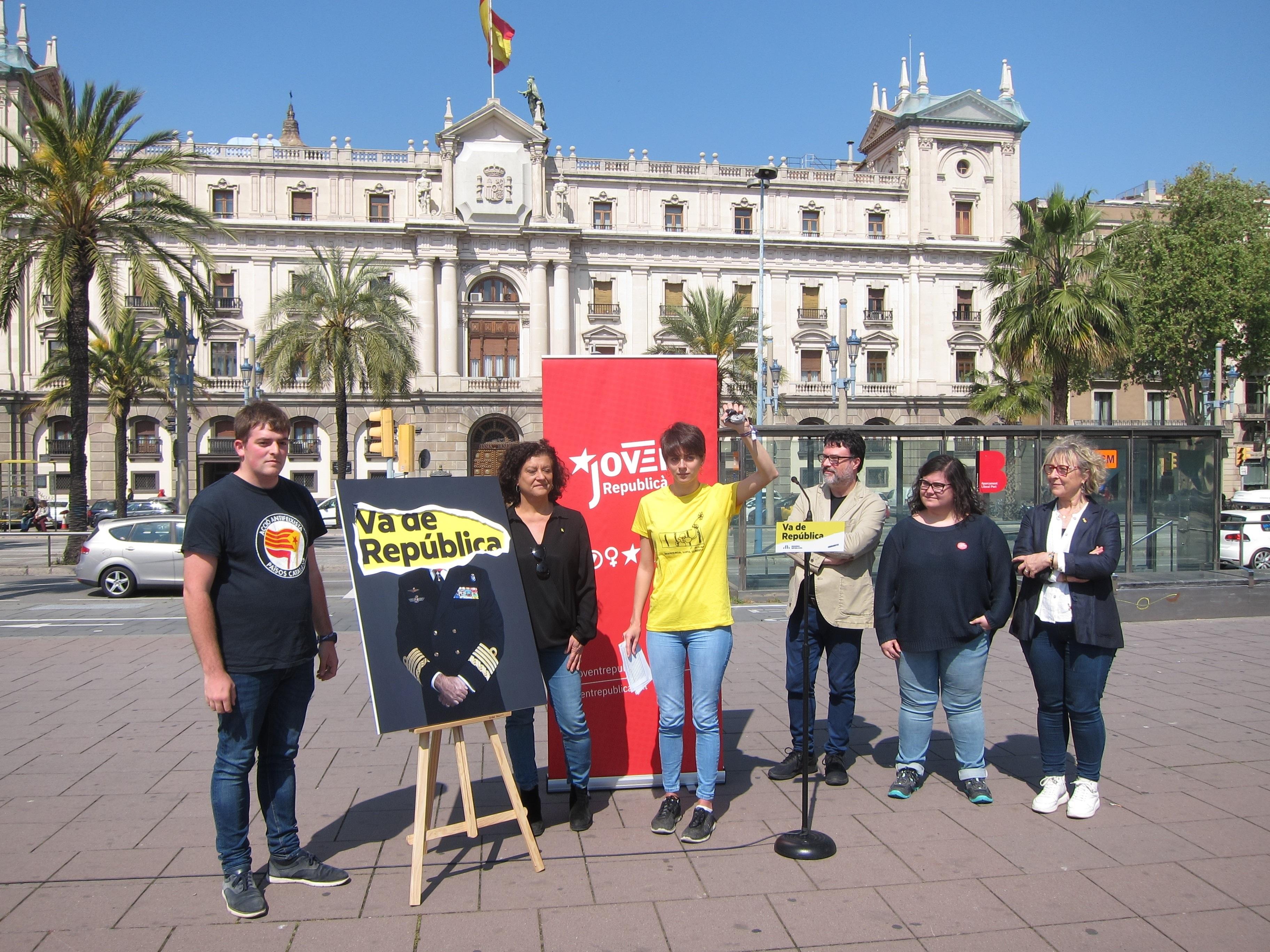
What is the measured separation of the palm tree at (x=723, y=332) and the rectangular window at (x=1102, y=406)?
2161cm

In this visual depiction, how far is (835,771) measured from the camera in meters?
5.39

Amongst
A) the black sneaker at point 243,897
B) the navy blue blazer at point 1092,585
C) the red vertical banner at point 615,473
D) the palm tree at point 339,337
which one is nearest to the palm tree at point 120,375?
the palm tree at point 339,337

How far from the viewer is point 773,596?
1366 cm

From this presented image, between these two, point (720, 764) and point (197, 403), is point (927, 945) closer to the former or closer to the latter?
point (720, 764)

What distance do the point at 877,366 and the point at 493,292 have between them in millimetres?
20431

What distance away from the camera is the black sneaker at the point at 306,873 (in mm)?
3998

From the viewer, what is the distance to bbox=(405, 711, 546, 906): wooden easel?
12.7 feet

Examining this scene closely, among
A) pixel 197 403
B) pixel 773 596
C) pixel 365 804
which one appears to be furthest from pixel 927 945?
pixel 197 403

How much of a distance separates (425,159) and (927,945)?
45.9m

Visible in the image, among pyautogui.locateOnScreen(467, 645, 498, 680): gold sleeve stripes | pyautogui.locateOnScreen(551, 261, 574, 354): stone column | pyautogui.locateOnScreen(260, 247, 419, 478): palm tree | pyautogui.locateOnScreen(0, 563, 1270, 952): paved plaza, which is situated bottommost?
pyautogui.locateOnScreen(0, 563, 1270, 952): paved plaza

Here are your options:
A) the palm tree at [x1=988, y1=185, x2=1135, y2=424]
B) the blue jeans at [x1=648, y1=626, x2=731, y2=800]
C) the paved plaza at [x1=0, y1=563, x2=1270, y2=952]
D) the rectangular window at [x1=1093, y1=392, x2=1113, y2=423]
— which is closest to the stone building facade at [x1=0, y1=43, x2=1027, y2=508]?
the rectangular window at [x1=1093, y1=392, x2=1113, y2=423]

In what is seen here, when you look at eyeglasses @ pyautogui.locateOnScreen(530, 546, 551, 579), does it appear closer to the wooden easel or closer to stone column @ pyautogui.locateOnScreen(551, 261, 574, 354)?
the wooden easel

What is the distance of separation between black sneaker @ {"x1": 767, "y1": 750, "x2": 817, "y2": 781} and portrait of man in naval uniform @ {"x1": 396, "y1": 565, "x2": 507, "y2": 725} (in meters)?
1.99

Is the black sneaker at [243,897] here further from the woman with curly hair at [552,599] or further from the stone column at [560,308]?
the stone column at [560,308]
